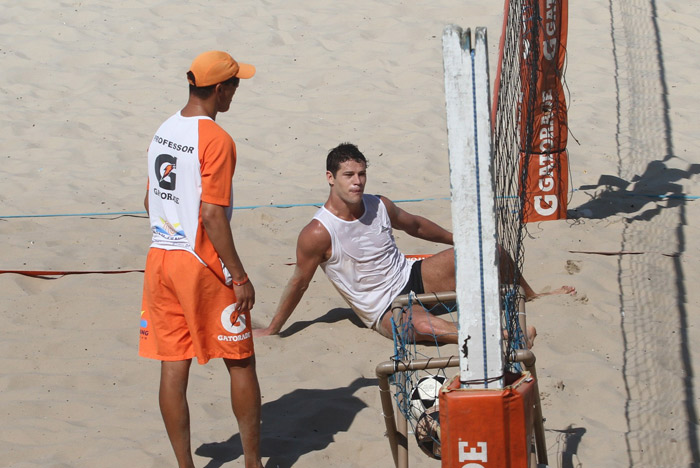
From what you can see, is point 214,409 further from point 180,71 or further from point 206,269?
point 180,71

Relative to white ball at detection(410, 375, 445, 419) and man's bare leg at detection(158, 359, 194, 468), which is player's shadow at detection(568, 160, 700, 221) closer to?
white ball at detection(410, 375, 445, 419)

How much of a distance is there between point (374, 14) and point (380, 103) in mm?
2127

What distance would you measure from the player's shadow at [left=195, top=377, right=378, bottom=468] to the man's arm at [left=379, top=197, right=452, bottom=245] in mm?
992

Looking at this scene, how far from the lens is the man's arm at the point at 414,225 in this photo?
4.83m

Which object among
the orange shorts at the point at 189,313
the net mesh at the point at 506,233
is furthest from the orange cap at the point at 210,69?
the net mesh at the point at 506,233

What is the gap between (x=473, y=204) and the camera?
2.01 m

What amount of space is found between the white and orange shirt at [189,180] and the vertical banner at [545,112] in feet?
10.3

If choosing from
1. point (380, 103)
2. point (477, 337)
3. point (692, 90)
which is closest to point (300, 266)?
point (477, 337)

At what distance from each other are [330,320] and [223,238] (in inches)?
77.1

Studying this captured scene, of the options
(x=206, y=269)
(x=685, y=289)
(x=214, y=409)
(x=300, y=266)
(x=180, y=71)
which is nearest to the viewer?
(x=206, y=269)

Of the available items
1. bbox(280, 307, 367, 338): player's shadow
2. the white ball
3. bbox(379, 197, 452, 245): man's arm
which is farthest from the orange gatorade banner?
the white ball

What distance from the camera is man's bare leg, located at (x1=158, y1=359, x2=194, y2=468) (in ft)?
10.7

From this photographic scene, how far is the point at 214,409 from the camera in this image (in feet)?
13.1

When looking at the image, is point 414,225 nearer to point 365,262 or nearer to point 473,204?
point 365,262
